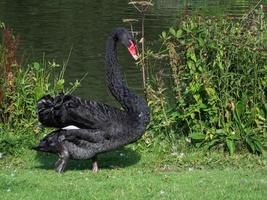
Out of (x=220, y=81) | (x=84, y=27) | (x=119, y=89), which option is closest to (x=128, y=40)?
(x=119, y=89)

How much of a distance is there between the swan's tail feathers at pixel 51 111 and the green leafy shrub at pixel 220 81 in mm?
2020

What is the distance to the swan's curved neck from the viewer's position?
884 cm

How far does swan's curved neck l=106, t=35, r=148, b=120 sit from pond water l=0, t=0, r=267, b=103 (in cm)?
313

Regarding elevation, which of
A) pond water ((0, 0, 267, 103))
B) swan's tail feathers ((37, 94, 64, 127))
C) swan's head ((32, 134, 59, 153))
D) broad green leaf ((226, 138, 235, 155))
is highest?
swan's tail feathers ((37, 94, 64, 127))

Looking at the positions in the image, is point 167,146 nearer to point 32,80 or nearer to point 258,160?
point 258,160

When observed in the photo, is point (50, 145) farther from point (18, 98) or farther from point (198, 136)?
point (198, 136)

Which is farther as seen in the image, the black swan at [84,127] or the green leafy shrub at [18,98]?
the green leafy shrub at [18,98]

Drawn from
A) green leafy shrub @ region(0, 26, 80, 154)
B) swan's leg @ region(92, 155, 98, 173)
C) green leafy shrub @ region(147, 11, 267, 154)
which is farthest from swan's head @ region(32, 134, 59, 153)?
green leafy shrub @ region(147, 11, 267, 154)

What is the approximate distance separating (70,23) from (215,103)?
51.3ft

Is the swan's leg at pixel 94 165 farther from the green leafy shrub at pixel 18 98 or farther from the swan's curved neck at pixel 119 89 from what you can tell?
the green leafy shrub at pixel 18 98

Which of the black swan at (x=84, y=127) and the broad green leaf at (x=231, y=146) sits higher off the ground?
the black swan at (x=84, y=127)

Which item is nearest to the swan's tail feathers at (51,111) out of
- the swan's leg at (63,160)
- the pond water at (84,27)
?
the swan's leg at (63,160)

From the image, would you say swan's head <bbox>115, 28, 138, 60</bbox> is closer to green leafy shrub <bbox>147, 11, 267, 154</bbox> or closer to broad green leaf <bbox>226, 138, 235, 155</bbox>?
green leafy shrub <bbox>147, 11, 267, 154</bbox>

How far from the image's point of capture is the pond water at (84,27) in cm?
1680
